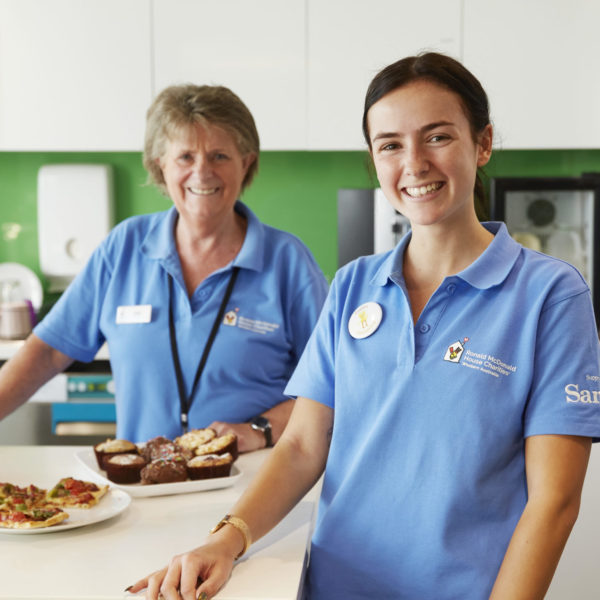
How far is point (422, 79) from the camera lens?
1213 millimetres

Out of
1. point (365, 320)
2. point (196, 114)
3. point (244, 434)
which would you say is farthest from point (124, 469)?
point (196, 114)

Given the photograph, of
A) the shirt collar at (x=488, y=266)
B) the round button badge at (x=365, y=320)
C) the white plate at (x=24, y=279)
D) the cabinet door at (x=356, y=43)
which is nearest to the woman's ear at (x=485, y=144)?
the shirt collar at (x=488, y=266)

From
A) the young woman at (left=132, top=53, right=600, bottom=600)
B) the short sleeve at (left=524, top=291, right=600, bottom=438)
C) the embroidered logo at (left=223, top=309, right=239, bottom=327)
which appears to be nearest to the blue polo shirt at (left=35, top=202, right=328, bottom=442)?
the embroidered logo at (left=223, top=309, right=239, bottom=327)

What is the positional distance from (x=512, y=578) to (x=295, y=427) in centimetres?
39

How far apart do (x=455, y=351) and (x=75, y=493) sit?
65cm

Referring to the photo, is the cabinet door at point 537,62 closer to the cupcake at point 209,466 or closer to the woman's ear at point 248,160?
the woman's ear at point 248,160

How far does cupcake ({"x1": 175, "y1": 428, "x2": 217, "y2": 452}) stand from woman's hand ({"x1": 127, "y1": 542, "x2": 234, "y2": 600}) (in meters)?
0.43

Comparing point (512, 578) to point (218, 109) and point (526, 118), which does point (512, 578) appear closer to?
point (218, 109)

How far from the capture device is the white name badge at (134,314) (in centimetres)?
180

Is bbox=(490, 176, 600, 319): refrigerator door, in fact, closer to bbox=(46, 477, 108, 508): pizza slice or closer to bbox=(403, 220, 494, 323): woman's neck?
bbox=(403, 220, 494, 323): woman's neck

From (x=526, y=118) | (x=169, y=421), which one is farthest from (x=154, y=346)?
(x=526, y=118)

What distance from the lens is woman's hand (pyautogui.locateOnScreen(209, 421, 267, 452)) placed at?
5.41ft

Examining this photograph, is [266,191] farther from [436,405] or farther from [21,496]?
[436,405]

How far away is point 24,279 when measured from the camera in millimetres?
3617
